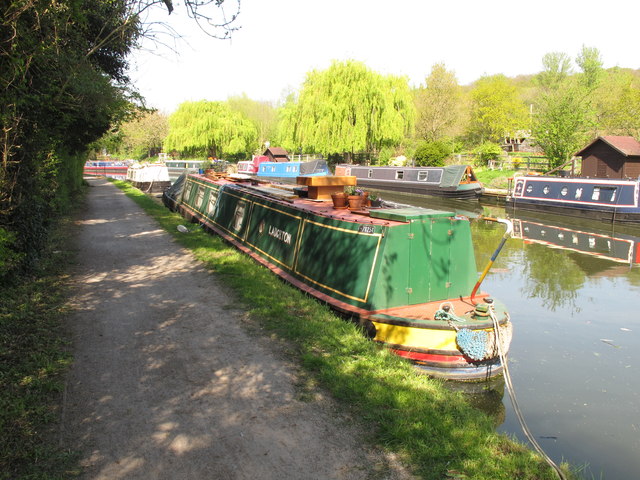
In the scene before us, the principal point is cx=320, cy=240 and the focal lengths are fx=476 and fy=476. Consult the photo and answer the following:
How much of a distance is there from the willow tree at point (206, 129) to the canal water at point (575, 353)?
3612cm

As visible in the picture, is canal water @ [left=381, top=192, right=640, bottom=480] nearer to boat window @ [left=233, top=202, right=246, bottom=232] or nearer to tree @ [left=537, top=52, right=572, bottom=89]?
boat window @ [left=233, top=202, right=246, bottom=232]

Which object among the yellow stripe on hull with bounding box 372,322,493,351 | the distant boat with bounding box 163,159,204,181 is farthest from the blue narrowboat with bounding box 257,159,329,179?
the yellow stripe on hull with bounding box 372,322,493,351

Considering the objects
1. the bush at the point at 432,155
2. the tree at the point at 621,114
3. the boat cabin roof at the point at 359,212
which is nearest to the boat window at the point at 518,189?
the bush at the point at 432,155

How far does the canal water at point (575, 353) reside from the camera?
5141 mm

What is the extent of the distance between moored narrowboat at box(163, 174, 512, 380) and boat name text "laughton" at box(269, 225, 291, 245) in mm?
141

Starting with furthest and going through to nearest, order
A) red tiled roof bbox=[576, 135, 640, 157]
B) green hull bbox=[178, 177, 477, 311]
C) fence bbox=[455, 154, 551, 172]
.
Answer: fence bbox=[455, 154, 551, 172], red tiled roof bbox=[576, 135, 640, 157], green hull bbox=[178, 177, 477, 311]

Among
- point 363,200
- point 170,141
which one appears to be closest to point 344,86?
point 170,141

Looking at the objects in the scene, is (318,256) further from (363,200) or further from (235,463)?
(235,463)

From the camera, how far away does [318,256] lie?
7.39 meters

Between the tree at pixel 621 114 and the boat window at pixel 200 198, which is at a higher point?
the tree at pixel 621 114

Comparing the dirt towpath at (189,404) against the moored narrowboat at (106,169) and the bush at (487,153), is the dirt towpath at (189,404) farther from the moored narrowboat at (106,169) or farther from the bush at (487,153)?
the moored narrowboat at (106,169)

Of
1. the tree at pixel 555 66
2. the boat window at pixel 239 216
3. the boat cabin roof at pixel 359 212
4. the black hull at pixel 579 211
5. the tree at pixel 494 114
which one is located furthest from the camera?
the tree at pixel 555 66

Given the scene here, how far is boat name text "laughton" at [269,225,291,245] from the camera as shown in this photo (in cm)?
845

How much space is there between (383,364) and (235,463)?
2111 millimetres
